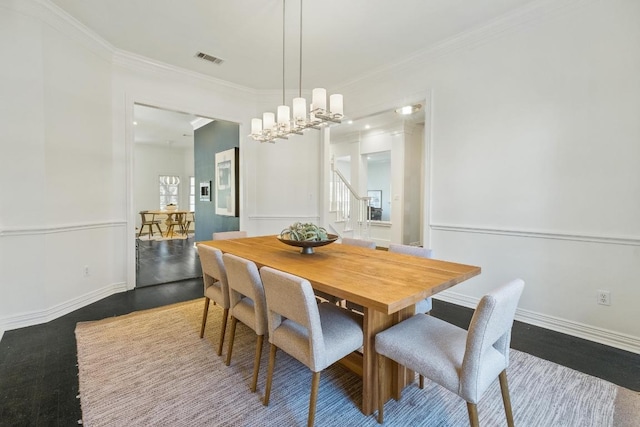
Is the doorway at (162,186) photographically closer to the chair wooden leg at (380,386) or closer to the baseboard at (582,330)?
the chair wooden leg at (380,386)

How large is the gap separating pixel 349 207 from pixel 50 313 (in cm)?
501

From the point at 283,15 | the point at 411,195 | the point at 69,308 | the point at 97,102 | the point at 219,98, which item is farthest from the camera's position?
the point at 411,195

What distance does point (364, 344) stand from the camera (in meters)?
1.59

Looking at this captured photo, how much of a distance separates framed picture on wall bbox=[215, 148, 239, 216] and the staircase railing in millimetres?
2051

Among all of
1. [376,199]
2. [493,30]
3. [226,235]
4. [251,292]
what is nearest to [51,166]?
[226,235]

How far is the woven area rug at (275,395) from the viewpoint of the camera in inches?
61.4

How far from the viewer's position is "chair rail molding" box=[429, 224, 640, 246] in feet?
7.52

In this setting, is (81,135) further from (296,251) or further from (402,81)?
(402,81)

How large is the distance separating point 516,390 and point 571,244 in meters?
1.49

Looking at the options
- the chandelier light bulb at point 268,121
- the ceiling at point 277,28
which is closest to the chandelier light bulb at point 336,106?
the chandelier light bulb at point 268,121

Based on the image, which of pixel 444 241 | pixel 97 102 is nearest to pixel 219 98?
pixel 97 102

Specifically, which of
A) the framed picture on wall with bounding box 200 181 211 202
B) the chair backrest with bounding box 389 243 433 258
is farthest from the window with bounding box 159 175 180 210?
the chair backrest with bounding box 389 243 433 258

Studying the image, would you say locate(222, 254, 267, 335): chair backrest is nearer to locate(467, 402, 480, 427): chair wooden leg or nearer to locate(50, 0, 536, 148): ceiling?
locate(467, 402, 480, 427): chair wooden leg

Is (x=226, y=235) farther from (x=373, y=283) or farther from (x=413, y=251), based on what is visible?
(x=373, y=283)
